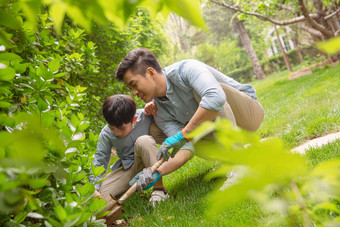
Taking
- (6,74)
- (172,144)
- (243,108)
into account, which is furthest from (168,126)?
(6,74)

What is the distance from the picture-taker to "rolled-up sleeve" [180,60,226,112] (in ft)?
7.24

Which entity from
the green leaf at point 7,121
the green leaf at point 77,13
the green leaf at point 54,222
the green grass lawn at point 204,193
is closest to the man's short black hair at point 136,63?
the green grass lawn at point 204,193

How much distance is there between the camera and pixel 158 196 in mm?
2531

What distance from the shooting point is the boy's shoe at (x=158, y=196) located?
8.08 ft

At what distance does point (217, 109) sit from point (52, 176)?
1.43 metres

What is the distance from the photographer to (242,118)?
2900 millimetres

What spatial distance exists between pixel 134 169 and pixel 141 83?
3.19 feet

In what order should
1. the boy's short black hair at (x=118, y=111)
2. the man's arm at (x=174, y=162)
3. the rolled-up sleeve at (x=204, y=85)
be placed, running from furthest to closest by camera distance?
the boy's short black hair at (x=118, y=111), the man's arm at (x=174, y=162), the rolled-up sleeve at (x=204, y=85)

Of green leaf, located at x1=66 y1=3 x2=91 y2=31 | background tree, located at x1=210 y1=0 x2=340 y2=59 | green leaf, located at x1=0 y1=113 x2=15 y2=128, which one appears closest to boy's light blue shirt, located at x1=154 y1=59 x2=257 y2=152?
green leaf, located at x1=0 y1=113 x2=15 y2=128

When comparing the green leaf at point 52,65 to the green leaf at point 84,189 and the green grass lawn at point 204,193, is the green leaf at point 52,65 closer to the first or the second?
the green leaf at point 84,189

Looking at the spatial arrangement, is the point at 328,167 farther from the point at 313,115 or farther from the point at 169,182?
the point at 313,115

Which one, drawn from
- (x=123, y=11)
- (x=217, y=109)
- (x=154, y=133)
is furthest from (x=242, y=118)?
(x=123, y=11)

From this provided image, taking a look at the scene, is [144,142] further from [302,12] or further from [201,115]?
[302,12]

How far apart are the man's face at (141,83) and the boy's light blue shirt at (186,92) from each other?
0.18 metres
